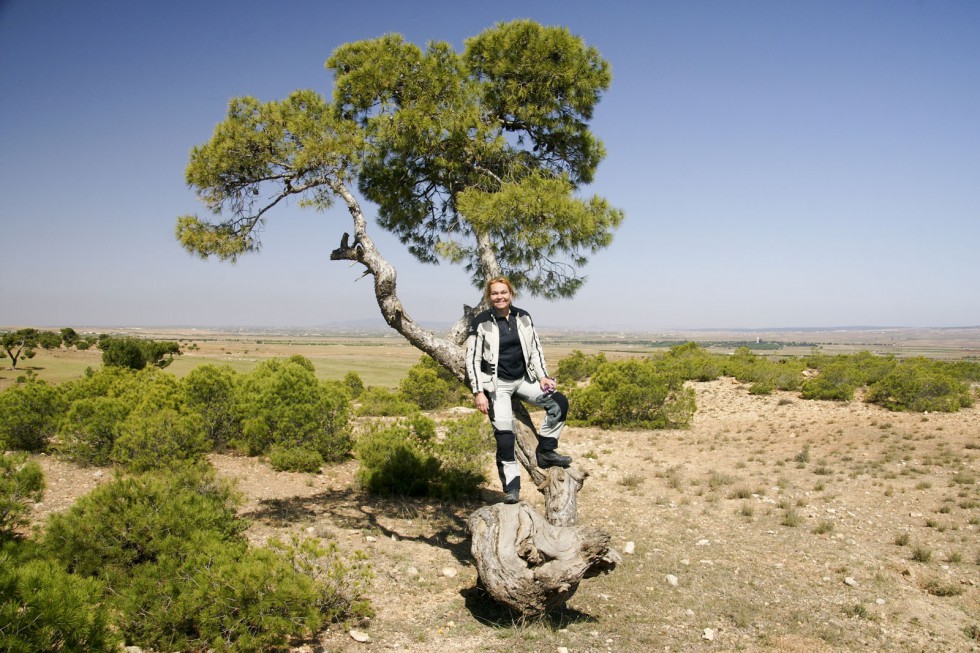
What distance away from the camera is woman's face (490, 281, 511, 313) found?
5.29m

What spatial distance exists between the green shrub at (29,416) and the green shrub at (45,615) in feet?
33.2

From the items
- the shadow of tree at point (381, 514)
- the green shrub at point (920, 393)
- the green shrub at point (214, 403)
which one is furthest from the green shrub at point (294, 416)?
the green shrub at point (920, 393)

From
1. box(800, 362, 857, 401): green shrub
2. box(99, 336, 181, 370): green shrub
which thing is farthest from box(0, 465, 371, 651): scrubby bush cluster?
box(99, 336, 181, 370): green shrub

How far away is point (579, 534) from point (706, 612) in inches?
68.6

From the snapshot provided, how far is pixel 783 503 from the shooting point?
30.6 feet

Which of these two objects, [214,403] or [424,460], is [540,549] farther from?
[214,403]

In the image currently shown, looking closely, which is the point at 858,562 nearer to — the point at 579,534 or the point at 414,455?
the point at 579,534

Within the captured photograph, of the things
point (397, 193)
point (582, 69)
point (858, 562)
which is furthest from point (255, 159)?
point (858, 562)

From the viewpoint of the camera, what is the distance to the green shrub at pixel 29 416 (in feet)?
34.7

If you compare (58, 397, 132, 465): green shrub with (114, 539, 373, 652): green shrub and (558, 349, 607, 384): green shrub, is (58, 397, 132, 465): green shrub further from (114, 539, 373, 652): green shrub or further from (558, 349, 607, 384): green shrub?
(558, 349, 607, 384): green shrub

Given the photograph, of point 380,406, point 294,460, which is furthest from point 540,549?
point 380,406

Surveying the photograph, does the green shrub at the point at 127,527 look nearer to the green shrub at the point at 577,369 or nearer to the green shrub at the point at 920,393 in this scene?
the green shrub at the point at 920,393

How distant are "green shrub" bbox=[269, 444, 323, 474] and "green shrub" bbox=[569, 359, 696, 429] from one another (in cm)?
1101

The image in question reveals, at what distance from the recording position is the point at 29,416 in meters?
10.7
